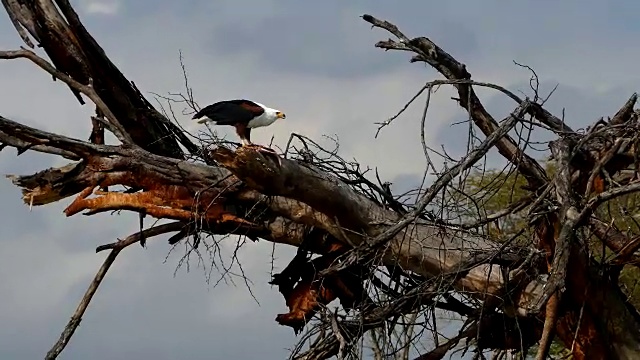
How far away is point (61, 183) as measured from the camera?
784 centimetres

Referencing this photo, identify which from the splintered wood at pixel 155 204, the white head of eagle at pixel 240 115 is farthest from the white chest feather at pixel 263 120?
the splintered wood at pixel 155 204

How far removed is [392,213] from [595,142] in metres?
1.52

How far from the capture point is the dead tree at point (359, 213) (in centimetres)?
734

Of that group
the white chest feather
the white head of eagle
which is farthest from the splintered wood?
the white chest feather

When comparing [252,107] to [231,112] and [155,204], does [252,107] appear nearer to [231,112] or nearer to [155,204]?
[231,112]

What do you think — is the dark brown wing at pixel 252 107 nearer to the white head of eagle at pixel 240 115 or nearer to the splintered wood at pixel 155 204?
the white head of eagle at pixel 240 115

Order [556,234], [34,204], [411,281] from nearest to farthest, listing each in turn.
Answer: [556,234], [34,204], [411,281]

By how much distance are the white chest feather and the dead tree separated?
67 centimetres

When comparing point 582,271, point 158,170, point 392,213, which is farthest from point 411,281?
point 158,170

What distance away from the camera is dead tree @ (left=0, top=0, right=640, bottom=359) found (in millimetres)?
7344

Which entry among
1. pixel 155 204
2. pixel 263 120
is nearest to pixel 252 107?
pixel 263 120

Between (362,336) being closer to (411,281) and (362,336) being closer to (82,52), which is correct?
(411,281)

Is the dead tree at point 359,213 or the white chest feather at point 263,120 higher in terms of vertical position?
the white chest feather at point 263,120

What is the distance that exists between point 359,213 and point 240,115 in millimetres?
A: 1814
